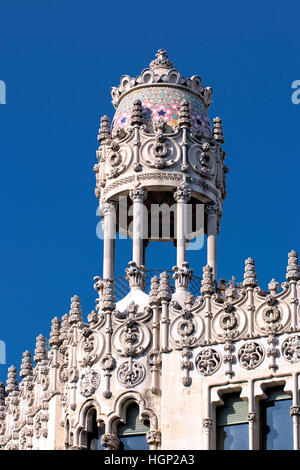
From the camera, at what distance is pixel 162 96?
5278cm

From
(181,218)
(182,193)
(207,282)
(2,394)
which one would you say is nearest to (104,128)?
(182,193)

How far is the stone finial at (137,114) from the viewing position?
52.0m

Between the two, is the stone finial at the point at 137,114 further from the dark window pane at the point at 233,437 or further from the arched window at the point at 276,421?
the dark window pane at the point at 233,437

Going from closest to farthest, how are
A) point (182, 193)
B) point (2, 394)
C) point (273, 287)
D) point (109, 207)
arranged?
point (273, 287) < point (182, 193) < point (109, 207) < point (2, 394)

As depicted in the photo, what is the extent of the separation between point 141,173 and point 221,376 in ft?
25.7

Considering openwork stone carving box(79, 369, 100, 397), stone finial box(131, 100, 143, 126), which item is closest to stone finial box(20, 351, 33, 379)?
openwork stone carving box(79, 369, 100, 397)

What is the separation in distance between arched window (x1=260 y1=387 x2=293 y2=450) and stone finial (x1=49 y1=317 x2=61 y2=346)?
338 inches

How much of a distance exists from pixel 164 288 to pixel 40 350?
665 cm

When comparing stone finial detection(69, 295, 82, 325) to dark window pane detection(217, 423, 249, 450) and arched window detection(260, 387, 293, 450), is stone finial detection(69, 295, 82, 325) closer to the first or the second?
dark window pane detection(217, 423, 249, 450)

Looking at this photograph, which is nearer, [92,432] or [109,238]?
[92,432]

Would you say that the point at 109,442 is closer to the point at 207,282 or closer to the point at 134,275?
the point at 207,282

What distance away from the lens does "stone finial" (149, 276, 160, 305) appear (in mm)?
48312

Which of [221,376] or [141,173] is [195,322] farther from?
[141,173]

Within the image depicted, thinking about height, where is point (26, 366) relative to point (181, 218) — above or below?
below
